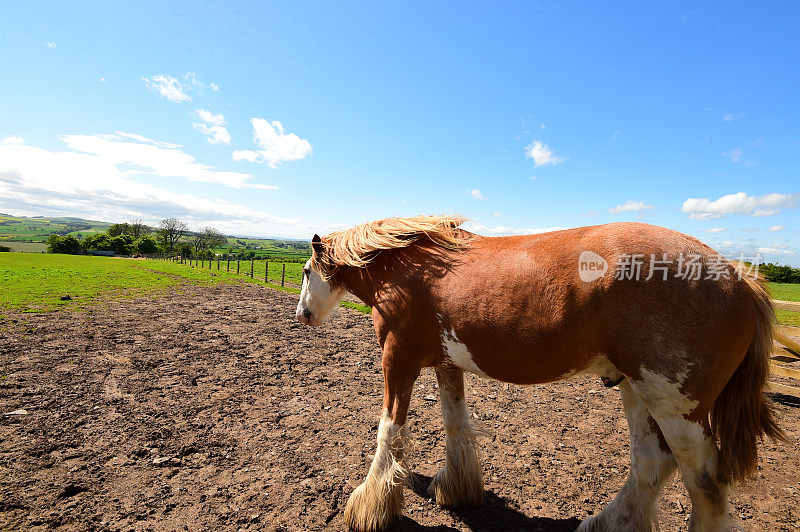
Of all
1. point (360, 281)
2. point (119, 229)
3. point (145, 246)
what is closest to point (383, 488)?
point (360, 281)

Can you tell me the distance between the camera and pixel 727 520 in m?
2.20

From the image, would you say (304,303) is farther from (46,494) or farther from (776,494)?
(776,494)

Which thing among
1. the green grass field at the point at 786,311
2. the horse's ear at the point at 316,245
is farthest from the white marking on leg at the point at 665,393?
the horse's ear at the point at 316,245

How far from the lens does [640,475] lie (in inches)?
105

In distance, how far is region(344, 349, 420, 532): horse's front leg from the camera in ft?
9.50

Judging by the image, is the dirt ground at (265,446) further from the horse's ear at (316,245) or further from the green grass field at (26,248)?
the green grass field at (26,248)

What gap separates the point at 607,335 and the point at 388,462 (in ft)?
6.74

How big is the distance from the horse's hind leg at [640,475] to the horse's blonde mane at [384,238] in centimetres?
178

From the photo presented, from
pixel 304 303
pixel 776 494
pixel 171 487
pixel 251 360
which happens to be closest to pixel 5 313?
pixel 251 360

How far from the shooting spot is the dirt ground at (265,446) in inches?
121

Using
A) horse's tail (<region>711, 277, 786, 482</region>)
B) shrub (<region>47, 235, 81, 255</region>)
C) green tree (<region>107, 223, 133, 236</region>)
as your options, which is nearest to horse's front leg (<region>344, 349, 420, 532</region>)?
horse's tail (<region>711, 277, 786, 482</region>)

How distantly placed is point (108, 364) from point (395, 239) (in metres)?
6.84

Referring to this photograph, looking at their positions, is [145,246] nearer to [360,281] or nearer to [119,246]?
[119,246]

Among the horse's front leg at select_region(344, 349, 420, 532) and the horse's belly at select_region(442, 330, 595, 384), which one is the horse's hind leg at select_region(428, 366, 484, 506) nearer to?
the horse's front leg at select_region(344, 349, 420, 532)
